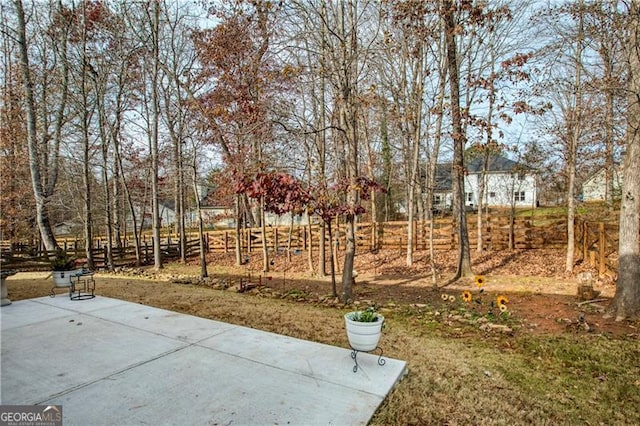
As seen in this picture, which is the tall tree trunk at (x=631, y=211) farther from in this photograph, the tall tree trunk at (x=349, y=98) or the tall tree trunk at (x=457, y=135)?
the tall tree trunk at (x=349, y=98)

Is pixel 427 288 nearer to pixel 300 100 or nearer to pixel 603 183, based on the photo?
pixel 300 100

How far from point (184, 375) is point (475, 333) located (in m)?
3.76

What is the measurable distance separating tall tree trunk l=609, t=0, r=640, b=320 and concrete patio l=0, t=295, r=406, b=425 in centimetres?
404

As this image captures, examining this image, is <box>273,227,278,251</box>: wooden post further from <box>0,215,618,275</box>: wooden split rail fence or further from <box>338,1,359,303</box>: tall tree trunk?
<box>338,1,359,303</box>: tall tree trunk

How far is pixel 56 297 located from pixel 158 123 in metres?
8.24

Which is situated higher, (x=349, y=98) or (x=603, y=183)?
(x=349, y=98)

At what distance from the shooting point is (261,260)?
543 inches

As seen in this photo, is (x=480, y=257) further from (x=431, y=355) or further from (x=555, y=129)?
(x=431, y=355)

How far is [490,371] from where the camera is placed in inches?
132

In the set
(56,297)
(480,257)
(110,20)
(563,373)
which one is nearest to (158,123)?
(110,20)

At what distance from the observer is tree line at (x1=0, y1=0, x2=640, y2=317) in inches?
242

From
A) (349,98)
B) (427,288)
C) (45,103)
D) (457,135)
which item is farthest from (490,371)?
(45,103)

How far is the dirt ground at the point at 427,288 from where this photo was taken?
541 cm

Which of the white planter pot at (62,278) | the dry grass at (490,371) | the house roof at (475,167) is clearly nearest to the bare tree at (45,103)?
the white planter pot at (62,278)
